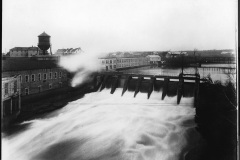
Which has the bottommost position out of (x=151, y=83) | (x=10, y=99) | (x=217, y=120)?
(x=217, y=120)

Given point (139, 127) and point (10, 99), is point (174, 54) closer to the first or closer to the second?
point (139, 127)

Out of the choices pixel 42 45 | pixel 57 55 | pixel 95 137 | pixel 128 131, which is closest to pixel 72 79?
pixel 57 55

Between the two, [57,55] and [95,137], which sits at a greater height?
[57,55]

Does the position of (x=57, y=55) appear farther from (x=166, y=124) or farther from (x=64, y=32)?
(x=166, y=124)

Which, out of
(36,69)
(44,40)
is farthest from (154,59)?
(36,69)

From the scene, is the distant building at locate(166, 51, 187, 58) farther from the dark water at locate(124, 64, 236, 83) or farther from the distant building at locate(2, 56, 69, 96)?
the distant building at locate(2, 56, 69, 96)

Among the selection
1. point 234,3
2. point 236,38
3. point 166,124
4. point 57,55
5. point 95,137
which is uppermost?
point 234,3

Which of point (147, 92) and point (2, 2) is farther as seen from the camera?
point (147, 92)
